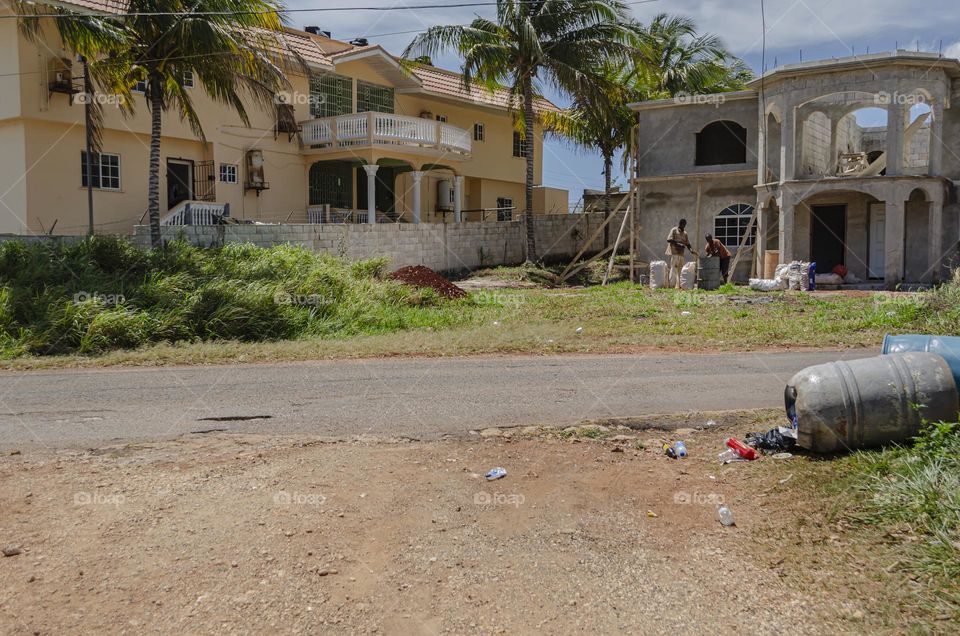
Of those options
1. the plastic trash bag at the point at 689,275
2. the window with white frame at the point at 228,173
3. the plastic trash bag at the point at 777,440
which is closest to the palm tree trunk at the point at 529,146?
the plastic trash bag at the point at 689,275

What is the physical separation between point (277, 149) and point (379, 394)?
19.7 m

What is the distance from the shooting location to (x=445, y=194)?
3303 cm

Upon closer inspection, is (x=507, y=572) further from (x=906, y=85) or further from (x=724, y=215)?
(x=724, y=215)

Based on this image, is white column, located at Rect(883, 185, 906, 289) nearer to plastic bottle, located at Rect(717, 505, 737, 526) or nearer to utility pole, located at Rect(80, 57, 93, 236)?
plastic bottle, located at Rect(717, 505, 737, 526)

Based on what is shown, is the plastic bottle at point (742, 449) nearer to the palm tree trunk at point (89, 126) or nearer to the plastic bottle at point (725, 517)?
the plastic bottle at point (725, 517)

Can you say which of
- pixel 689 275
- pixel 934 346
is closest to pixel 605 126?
pixel 689 275

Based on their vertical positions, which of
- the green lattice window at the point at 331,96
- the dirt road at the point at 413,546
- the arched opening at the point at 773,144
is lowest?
the dirt road at the point at 413,546

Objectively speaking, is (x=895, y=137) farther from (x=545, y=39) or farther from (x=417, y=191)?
(x=417, y=191)

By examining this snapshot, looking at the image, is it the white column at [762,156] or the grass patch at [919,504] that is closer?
the grass patch at [919,504]

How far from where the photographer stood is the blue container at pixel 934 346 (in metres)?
5.88

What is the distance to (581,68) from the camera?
83.5ft

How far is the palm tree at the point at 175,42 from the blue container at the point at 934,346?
14.1 metres

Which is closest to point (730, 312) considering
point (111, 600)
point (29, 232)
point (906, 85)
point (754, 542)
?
point (906, 85)

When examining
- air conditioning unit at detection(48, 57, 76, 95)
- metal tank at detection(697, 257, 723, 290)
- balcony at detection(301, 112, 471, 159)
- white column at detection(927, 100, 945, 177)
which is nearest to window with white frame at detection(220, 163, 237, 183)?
balcony at detection(301, 112, 471, 159)
